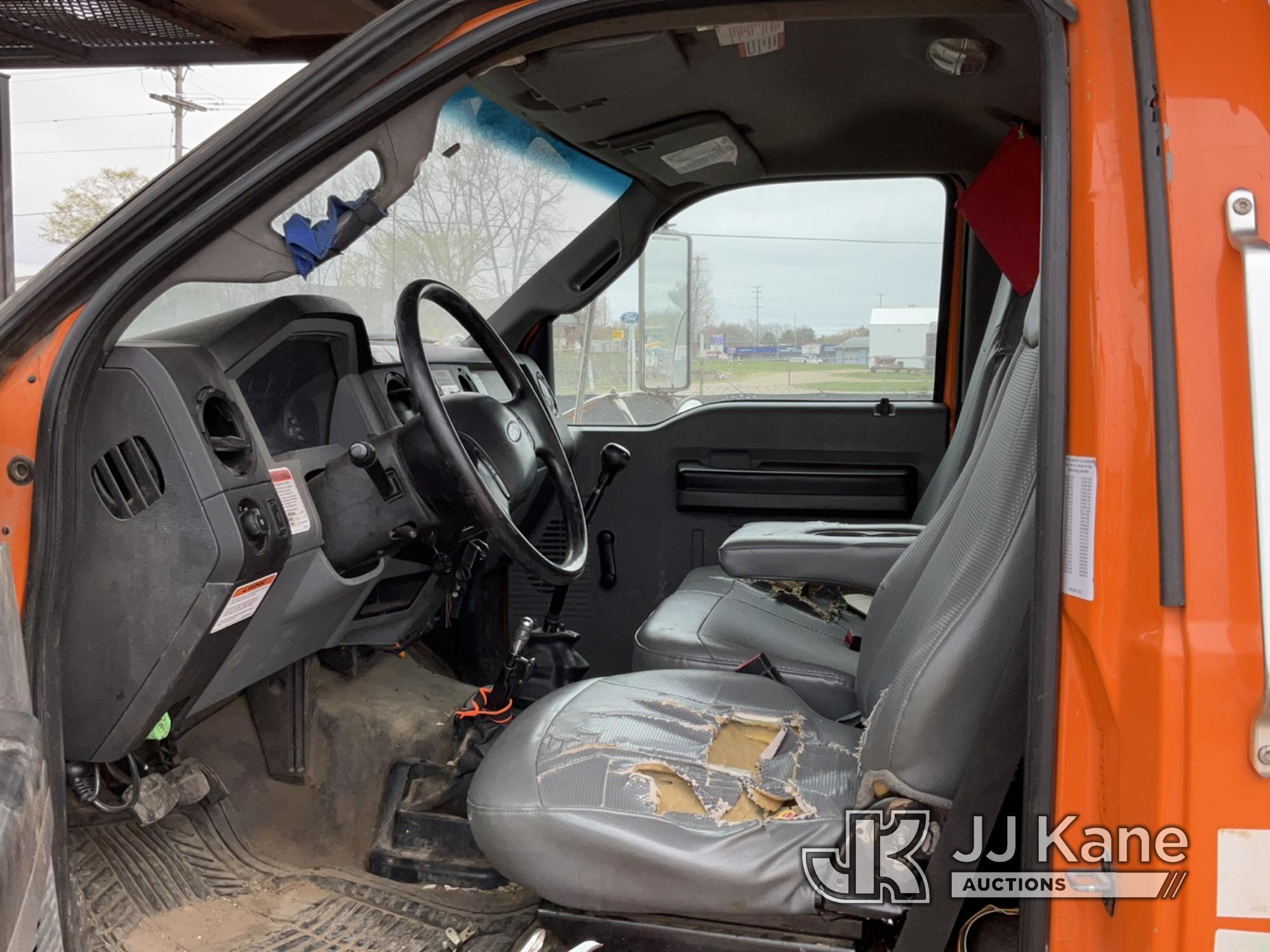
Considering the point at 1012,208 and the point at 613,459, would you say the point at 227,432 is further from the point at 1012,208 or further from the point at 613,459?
the point at 1012,208

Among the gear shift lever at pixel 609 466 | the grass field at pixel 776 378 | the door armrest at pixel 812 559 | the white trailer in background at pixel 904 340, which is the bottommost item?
the door armrest at pixel 812 559

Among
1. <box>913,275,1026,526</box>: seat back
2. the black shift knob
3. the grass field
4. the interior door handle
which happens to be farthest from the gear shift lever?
the interior door handle

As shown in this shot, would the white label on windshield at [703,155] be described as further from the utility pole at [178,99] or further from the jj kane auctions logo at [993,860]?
the jj kane auctions logo at [993,860]

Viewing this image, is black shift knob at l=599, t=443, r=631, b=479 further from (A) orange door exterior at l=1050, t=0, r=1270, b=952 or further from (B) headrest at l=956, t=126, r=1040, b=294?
(A) orange door exterior at l=1050, t=0, r=1270, b=952

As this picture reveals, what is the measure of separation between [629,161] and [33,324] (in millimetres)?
1639

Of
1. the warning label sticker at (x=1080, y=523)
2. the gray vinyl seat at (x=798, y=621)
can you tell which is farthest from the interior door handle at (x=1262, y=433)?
the gray vinyl seat at (x=798, y=621)

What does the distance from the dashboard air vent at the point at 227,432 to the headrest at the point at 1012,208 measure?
1.38 meters

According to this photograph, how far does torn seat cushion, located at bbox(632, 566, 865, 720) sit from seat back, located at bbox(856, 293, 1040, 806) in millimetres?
459

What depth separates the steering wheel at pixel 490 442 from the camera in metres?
1.46

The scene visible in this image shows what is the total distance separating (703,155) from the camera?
2.45 metres

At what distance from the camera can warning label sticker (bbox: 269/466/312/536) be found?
142 cm

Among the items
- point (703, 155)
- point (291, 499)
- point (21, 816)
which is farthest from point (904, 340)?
point (21, 816)

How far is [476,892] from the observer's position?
163 centimetres

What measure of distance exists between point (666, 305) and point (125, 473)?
1692mm
